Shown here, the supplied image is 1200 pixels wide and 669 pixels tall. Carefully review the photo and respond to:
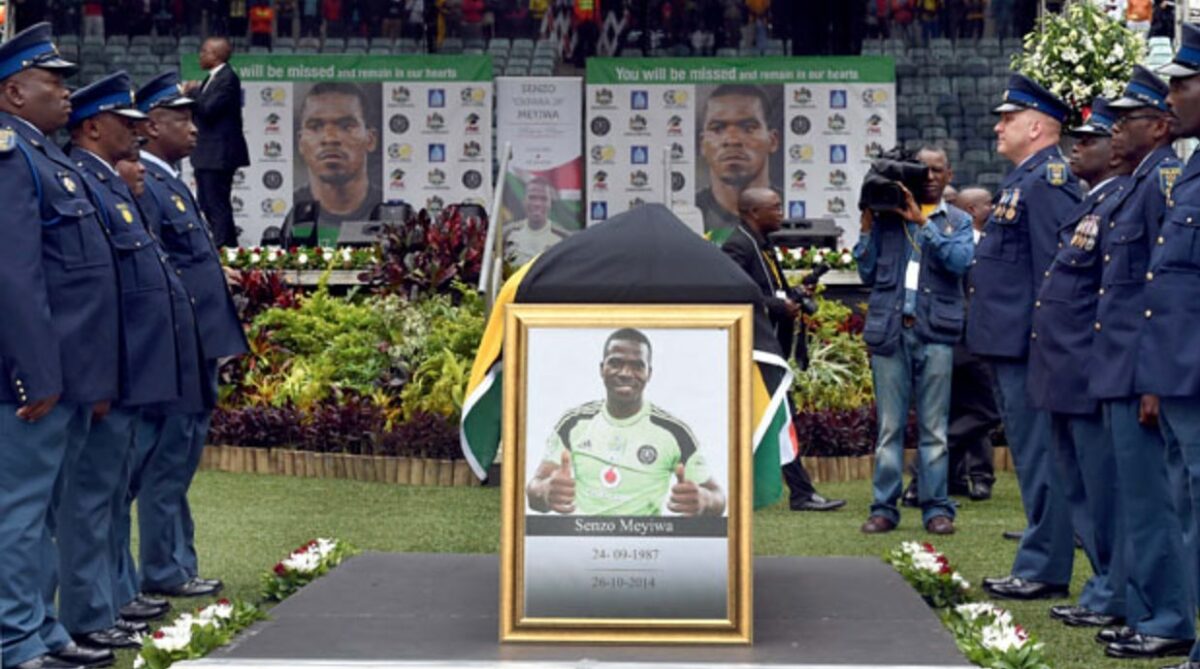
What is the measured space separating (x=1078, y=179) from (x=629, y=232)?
9.91 feet

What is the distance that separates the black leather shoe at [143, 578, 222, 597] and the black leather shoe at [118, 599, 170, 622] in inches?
17.5

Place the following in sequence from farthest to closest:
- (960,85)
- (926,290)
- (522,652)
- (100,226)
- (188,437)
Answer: (960,85) < (926,290) < (188,437) < (100,226) < (522,652)

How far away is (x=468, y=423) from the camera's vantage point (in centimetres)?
787

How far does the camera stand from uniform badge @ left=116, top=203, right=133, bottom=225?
8.43 m

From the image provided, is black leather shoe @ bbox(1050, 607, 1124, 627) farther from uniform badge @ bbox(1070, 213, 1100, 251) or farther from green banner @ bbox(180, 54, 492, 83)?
green banner @ bbox(180, 54, 492, 83)

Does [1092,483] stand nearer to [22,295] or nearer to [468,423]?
[468,423]

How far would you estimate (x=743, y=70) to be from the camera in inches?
878

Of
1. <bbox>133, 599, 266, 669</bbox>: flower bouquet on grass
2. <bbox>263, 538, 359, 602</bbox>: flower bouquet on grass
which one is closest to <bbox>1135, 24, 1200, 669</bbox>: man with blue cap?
<bbox>133, 599, 266, 669</bbox>: flower bouquet on grass

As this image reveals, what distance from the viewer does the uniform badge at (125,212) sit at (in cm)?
843

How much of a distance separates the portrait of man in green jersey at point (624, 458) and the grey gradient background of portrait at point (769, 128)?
48.9 ft

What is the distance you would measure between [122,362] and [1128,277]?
12.3 feet

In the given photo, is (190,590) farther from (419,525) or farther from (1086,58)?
(1086,58)

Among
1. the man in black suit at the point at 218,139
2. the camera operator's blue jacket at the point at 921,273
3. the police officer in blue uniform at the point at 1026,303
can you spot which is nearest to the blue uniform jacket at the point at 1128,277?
the police officer in blue uniform at the point at 1026,303

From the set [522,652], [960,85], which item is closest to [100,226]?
[522,652]
